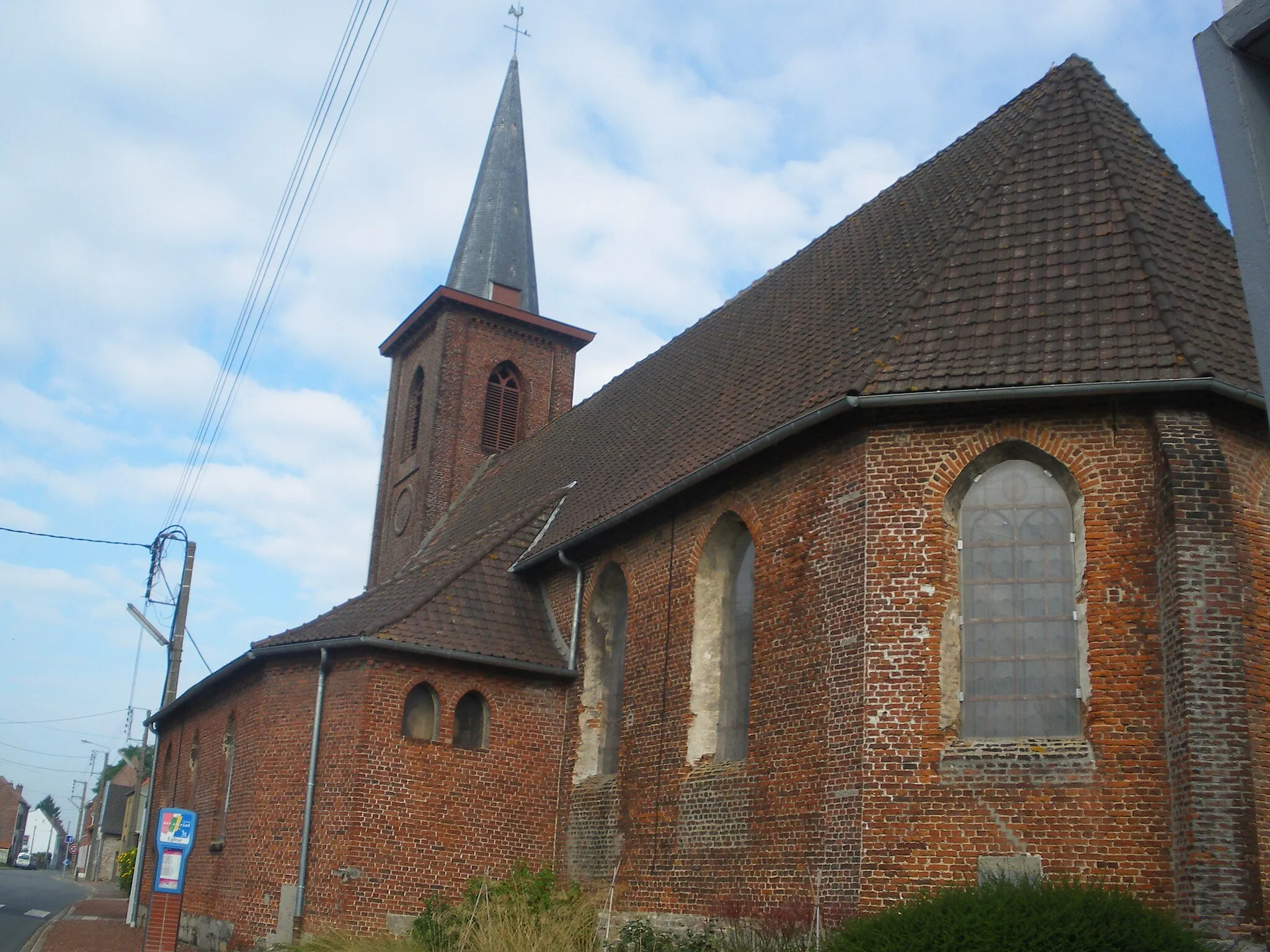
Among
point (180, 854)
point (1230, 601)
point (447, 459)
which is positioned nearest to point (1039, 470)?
point (1230, 601)

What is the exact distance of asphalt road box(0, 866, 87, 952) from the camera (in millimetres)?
21469

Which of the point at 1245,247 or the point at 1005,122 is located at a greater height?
the point at 1005,122

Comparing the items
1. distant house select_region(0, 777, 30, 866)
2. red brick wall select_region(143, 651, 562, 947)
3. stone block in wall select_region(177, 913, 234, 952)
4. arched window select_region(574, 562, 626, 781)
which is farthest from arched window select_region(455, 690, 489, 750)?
distant house select_region(0, 777, 30, 866)

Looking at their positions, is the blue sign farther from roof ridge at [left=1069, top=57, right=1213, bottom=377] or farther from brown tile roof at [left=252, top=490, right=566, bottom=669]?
roof ridge at [left=1069, top=57, right=1213, bottom=377]

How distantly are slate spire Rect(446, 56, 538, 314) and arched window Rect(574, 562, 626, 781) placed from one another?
583 inches

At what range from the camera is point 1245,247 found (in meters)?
3.69

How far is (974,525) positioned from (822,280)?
22.2ft

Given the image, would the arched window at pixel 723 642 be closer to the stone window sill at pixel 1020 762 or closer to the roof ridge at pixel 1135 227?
the stone window sill at pixel 1020 762

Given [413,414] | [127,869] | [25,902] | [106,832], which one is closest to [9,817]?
[106,832]

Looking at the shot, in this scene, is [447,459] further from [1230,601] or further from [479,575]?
[1230,601]

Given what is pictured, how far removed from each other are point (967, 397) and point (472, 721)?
28.3 feet

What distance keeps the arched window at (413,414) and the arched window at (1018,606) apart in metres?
19.7

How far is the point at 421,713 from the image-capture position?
1709 cm

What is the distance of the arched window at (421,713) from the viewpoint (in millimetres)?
16906
